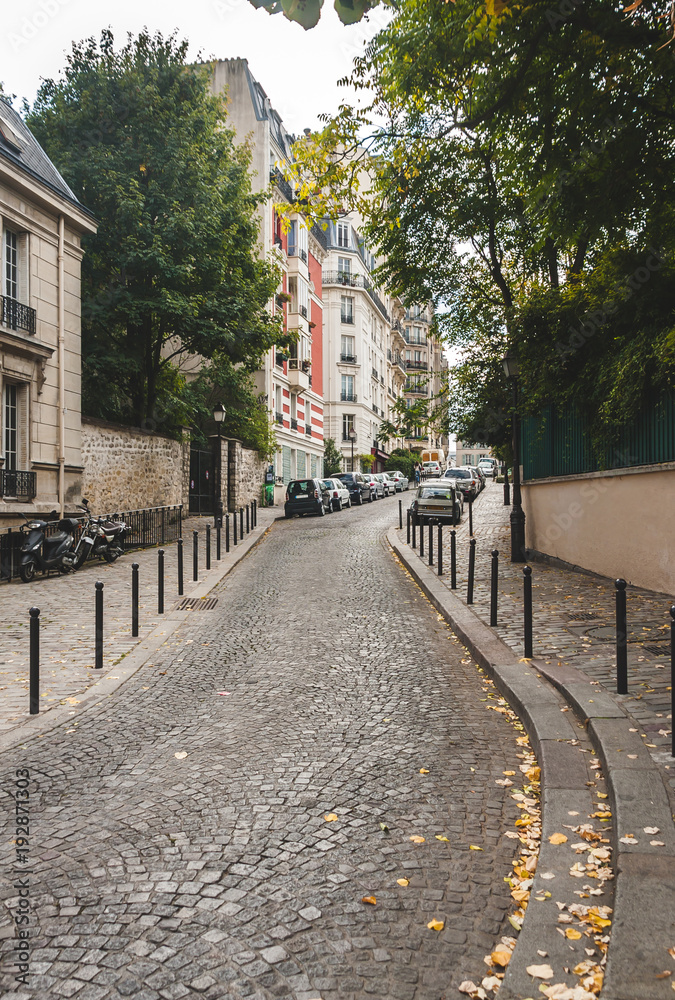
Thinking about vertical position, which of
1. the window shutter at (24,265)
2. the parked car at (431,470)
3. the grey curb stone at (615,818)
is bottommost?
the grey curb stone at (615,818)

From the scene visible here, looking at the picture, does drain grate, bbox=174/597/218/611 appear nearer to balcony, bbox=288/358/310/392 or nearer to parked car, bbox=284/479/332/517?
parked car, bbox=284/479/332/517

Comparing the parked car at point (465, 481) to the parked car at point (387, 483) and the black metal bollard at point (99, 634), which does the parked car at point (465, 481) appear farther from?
the black metal bollard at point (99, 634)

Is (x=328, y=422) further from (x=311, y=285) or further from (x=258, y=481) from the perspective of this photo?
(x=258, y=481)

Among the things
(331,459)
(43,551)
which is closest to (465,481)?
(331,459)

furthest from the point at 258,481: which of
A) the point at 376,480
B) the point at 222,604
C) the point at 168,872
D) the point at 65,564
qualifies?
the point at 168,872

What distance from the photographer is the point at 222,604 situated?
11297mm

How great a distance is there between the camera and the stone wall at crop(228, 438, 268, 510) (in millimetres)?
29297

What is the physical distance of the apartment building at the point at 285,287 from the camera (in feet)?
123

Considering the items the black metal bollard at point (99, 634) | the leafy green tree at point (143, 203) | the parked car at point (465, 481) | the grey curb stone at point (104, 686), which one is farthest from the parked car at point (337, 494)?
the black metal bollard at point (99, 634)

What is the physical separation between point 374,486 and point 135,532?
2557cm

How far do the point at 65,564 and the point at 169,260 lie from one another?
9912mm

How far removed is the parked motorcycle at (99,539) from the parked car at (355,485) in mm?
21590

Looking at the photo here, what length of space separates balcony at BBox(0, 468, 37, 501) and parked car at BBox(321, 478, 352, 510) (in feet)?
58.1

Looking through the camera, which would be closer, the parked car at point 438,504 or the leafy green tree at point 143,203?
the leafy green tree at point 143,203
